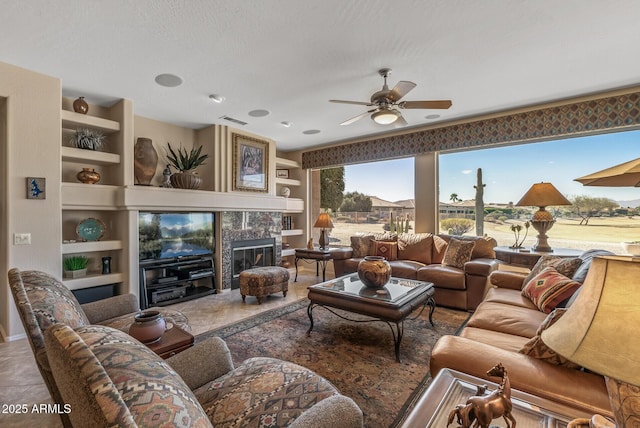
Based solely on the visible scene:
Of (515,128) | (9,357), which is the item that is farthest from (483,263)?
(9,357)

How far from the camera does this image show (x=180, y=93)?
3.42m

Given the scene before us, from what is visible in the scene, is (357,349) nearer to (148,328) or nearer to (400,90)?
(148,328)

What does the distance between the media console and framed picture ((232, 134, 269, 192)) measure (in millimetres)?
1426

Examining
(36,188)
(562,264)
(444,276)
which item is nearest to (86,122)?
(36,188)

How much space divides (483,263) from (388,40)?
9.31ft

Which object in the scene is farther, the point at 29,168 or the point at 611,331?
the point at 29,168

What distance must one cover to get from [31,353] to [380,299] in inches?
124

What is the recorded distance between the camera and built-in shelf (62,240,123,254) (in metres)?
3.23

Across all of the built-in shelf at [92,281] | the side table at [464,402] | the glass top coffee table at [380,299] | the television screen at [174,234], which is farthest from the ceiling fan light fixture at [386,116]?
the built-in shelf at [92,281]

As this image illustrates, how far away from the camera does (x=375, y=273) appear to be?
2848 millimetres

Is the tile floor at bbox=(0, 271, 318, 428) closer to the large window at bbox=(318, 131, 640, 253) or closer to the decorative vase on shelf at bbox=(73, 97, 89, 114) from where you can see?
the large window at bbox=(318, 131, 640, 253)

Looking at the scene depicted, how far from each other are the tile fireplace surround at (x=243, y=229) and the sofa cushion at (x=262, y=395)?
3381mm

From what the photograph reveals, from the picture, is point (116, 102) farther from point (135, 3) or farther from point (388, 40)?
point (388, 40)

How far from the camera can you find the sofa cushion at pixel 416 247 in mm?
4438
